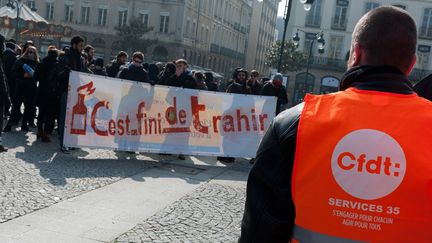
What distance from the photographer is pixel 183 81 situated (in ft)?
31.8

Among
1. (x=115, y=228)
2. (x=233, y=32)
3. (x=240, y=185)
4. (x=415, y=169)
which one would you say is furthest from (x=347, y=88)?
(x=233, y=32)

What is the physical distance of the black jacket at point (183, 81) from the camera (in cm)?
966

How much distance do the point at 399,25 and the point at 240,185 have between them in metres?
6.17

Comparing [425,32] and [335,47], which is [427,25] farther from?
[335,47]

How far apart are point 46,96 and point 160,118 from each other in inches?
88.8

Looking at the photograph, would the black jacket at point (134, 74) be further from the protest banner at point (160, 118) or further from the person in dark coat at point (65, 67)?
the person in dark coat at point (65, 67)

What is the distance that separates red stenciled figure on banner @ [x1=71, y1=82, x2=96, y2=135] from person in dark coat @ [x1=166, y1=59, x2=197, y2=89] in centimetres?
179

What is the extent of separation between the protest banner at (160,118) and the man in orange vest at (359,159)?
6.93 meters

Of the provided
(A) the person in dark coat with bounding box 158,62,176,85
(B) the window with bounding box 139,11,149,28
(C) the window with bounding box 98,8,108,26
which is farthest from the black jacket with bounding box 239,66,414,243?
(C) the window with bounding box 98,8,108,26

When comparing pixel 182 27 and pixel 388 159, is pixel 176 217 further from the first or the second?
pixel 182 27

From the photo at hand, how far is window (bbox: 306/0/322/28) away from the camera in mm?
54031

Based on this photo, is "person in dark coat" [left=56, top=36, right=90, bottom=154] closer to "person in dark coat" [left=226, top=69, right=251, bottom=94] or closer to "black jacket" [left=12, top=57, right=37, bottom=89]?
"black jacket" [left=12, top=57, right=37, bottom=89]

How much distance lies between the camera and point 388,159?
166 cm

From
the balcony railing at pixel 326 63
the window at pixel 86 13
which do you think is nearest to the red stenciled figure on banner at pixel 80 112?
the balcony railing at pixel 326 63
